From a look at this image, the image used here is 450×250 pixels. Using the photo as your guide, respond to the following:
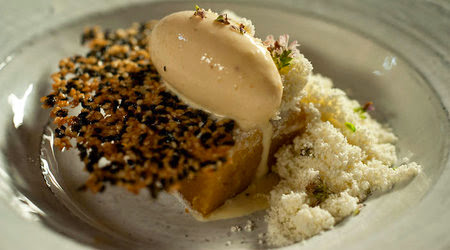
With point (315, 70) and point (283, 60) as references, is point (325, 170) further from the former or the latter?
point (315, 70)

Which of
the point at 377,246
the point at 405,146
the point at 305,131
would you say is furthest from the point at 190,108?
the point at 405,146

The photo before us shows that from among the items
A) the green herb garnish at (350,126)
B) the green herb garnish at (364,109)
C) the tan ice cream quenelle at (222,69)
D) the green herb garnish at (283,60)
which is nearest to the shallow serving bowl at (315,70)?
the green herb garnish at (364,109)

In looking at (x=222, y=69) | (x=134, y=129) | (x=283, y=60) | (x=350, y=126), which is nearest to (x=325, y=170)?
(x=350, y=126)

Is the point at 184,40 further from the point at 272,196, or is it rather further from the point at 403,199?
the point at 403,199

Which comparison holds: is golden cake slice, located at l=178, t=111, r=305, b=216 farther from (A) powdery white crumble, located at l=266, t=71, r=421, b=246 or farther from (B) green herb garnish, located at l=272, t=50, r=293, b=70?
(B) green herb garnish, located at l=272, t=50, r=293, b=70

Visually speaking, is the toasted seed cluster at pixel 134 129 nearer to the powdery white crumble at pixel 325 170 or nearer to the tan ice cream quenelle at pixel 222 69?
the tan ice cream quenelle at pixel 222 69
